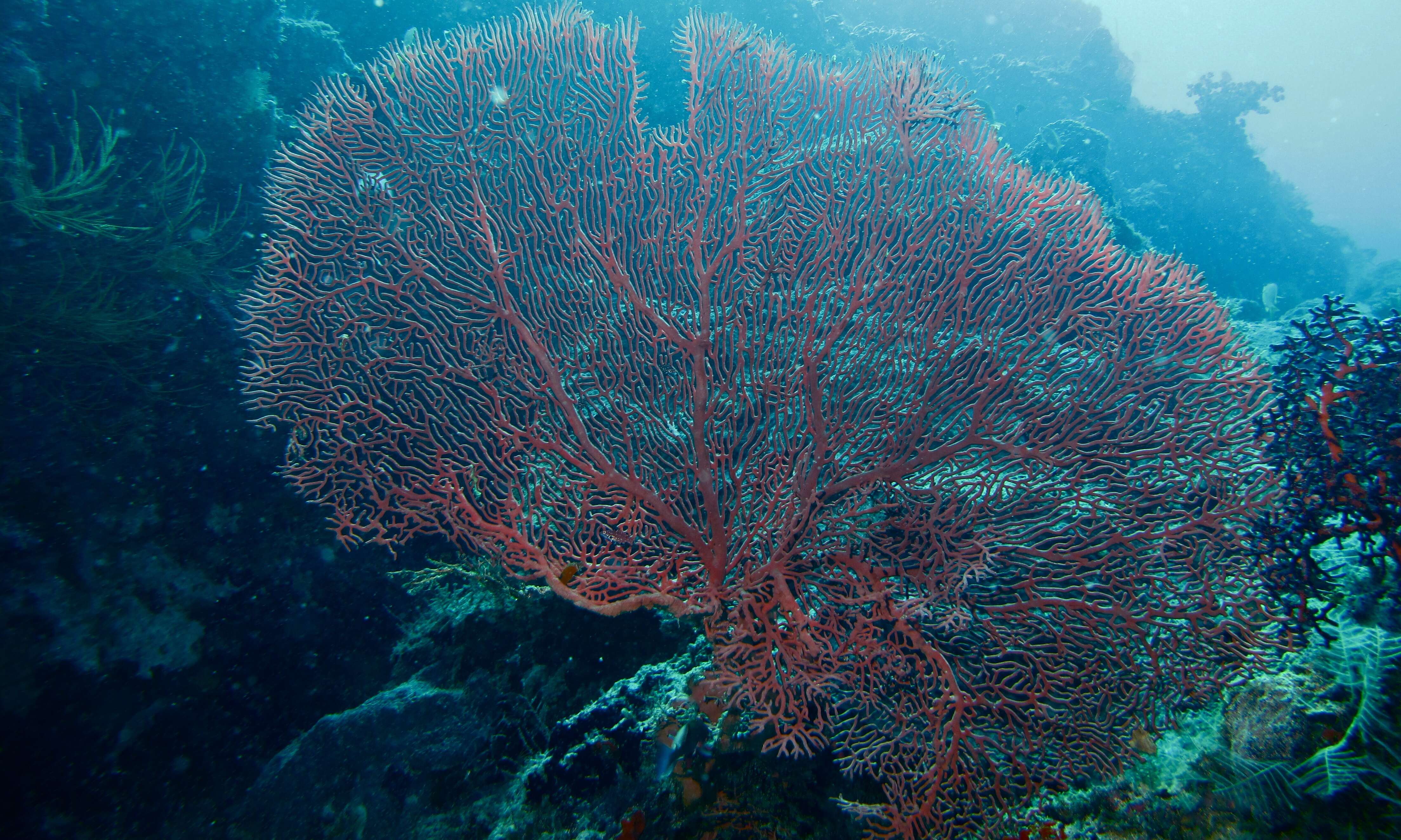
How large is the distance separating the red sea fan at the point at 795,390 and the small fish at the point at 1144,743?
0.31 feet

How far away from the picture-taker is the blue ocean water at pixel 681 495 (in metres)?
2.78

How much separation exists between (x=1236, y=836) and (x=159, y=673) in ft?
20.9

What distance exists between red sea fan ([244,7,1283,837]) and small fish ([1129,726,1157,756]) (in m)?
0.09

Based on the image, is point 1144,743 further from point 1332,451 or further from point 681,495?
point 681,495

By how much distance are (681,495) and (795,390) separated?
0.92m

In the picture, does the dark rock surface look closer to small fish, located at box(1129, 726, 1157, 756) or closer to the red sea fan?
the red sea fan

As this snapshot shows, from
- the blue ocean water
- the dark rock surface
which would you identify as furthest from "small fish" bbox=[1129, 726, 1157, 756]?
the dark rock surface

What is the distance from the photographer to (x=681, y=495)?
3092 millimetres

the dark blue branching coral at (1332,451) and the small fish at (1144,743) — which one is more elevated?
the dark blue branching coral at (1332,451)

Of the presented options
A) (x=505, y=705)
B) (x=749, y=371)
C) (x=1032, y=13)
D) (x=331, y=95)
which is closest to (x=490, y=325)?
(x=749, y=371)

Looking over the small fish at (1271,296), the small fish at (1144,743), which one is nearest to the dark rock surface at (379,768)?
the small fish at (1144,743)

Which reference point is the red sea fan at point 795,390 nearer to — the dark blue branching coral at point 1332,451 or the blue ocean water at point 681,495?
the blue ocean water at point 681,495

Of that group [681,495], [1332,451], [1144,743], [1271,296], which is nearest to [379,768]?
[681,495]

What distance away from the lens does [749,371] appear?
3275 millimetres
